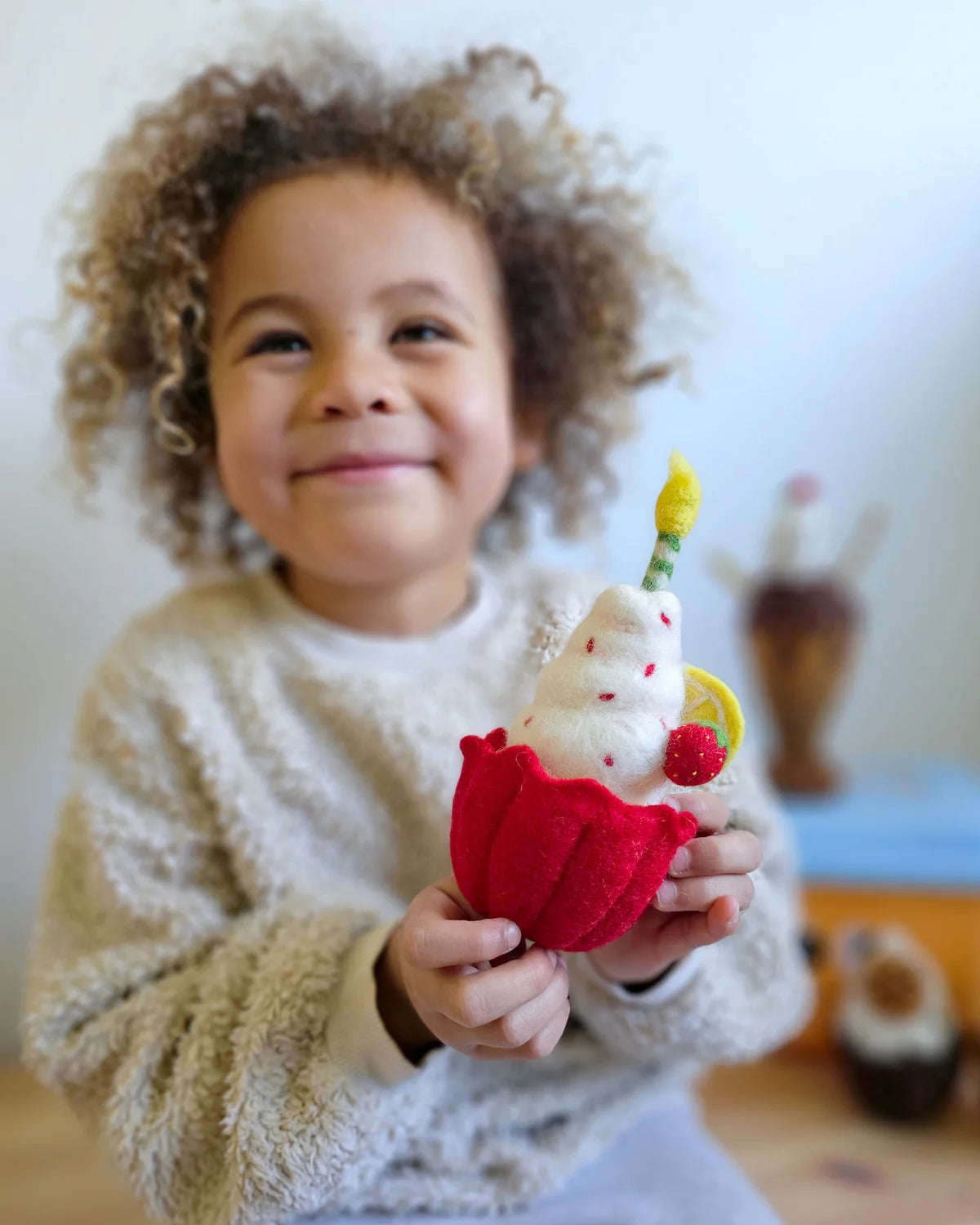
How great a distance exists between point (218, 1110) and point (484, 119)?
582mm

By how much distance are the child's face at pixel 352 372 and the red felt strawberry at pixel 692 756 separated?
0.27 m

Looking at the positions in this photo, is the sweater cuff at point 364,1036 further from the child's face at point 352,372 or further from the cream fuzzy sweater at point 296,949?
the child's face at point 352,372

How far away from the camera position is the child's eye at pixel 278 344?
60 centimetres

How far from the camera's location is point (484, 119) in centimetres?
66

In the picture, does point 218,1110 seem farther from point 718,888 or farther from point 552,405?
point 552,405

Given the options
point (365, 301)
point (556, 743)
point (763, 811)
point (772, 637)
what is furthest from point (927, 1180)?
point (365, 301)

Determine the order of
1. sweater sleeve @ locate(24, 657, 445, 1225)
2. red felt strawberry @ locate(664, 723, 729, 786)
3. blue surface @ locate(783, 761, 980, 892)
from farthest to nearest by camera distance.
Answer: blue surface @ locate(783, 761, 980, 892), sweater sleeve @ locate(24, 657, 445, 1225), red felt strawberry @ locate(664, 723, 729, 786)

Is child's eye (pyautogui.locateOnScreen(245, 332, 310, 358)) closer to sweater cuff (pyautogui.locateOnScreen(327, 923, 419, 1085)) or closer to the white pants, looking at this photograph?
sweater cuff (pyautogui.locateOnScreen(327, 923, 419, 1085))

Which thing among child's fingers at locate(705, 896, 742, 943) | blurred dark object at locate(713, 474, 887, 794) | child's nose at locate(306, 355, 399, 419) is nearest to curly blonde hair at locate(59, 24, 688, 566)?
child's nose at locate(306, 355, 399, 419)

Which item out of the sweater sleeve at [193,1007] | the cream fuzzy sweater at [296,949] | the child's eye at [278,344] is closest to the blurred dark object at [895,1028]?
the cream fuzzy sweater at [296,949]

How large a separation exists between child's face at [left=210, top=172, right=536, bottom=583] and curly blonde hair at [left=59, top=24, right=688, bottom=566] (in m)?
0.03

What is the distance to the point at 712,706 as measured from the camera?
41cm

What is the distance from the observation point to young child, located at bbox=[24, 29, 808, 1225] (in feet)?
1.82

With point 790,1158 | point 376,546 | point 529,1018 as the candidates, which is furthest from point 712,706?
point 790,1158
